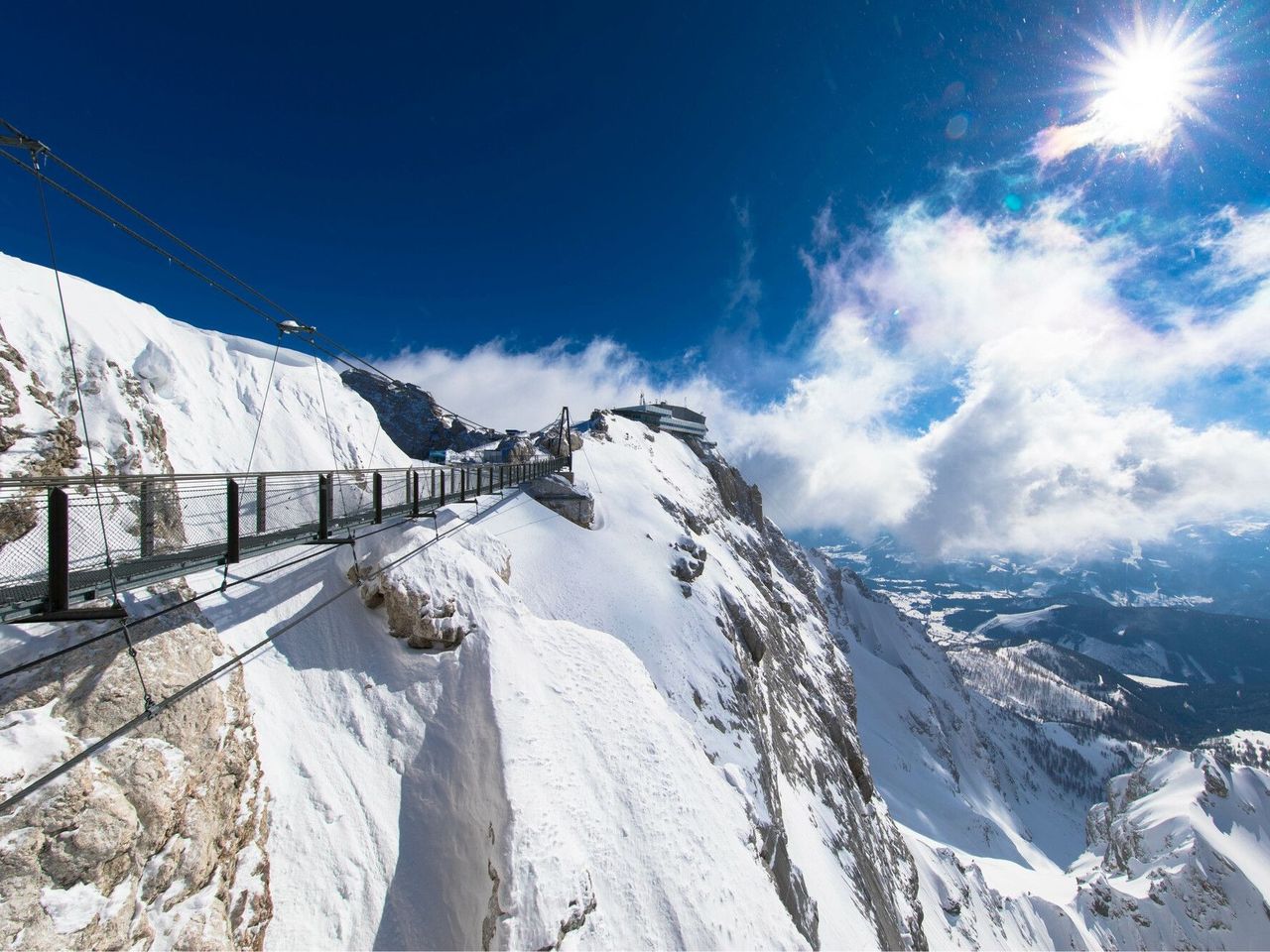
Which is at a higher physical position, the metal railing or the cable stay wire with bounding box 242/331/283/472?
the cable stay wire with bounding box 242/331/283/472

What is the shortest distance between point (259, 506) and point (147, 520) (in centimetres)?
178

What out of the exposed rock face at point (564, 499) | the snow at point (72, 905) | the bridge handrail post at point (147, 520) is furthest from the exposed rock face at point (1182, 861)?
the bridge handrail post at point (147, 520)

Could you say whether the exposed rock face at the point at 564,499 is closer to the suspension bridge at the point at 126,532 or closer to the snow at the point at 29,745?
the suspension bridge at the point at 126,532

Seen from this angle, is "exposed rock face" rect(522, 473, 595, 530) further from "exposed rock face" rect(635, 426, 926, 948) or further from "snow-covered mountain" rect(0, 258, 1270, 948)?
"exposed rock face" rect(635, 426, 926, 948)

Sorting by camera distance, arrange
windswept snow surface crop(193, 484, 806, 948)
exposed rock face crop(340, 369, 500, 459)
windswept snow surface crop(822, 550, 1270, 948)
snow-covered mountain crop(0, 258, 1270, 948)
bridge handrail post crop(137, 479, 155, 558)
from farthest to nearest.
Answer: exposed rock face crop(340, 369, 500, 459) → windswept snow surface crop(822, 550, 1270, 948) → windswept snow surface crop(193, 484, 806, 948) → bridge handrail post crop(137, 479, 155, 558) → snow-covered mountain crop(0, 258, 1270, 948)

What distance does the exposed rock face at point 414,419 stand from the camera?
272 feet

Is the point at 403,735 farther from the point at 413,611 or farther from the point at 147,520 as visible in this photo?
the point at 147,520

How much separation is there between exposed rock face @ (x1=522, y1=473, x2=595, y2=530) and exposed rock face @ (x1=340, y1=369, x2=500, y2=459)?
54.2 m

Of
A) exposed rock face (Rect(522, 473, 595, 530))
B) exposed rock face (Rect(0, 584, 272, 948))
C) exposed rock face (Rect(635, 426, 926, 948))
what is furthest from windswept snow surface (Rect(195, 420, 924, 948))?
exposed rock face (Rect(522, 473, 595, 530))

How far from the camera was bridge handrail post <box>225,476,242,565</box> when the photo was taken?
27.1 ft

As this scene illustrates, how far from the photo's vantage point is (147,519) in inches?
289

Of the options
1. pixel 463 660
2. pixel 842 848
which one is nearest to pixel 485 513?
pixel 463 660

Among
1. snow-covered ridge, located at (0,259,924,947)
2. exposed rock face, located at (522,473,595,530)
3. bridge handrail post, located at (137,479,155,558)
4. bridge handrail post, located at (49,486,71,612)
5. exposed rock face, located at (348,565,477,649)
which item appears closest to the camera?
bridge handrail post, located at (49,486,71,612)

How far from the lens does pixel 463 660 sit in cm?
1168
